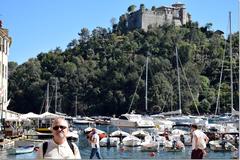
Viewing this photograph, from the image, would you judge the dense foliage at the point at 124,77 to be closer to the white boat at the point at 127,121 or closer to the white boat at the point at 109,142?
the white boat at the point at 127,121

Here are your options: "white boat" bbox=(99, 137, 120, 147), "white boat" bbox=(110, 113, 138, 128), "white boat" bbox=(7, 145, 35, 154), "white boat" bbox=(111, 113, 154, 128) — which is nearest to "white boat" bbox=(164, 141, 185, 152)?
"white boat" bbox=(99, 137, 120, 147)

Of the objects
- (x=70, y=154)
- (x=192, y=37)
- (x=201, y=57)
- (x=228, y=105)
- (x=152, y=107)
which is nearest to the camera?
(x=70, y=154)

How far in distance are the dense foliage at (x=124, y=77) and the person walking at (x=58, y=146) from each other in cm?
12062

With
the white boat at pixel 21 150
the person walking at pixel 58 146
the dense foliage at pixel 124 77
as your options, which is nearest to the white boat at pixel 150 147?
the white boat at pixel 21 150

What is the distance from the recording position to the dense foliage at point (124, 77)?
13625 cm

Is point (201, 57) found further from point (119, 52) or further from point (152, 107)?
point (152, 107)

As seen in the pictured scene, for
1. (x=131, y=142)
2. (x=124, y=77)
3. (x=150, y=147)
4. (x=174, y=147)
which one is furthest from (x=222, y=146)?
(x=124, y=77)

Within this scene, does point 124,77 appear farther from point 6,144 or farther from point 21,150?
point 21,150

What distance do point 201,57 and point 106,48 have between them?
111 ft

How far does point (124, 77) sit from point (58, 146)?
471ft

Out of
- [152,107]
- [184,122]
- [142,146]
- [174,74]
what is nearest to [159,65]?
[174,74]

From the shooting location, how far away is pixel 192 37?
185875mm

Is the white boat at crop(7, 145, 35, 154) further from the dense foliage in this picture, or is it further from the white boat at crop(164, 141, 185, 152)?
the dense foliage

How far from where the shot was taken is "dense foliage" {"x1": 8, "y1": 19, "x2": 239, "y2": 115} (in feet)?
447
